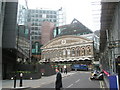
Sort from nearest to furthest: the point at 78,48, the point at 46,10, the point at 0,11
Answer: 1. the point at 0,11
2. the point at 78,48
3. the point at 46,10

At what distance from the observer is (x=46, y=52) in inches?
4269

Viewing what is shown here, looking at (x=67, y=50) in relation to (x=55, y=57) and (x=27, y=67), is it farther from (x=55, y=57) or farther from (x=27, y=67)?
(x=27, y=67)

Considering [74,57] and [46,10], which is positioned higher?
[46,10]

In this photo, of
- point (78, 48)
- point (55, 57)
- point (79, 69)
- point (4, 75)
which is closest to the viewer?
point (4, 75)

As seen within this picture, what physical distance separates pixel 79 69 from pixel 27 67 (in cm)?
3584

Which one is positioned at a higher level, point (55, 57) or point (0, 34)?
point (0, 34)

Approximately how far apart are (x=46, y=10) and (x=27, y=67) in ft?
278

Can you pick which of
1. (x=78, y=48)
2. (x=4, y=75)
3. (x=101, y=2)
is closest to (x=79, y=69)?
(x=78, y=48)

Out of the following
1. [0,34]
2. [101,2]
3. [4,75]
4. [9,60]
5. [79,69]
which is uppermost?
[101,2]

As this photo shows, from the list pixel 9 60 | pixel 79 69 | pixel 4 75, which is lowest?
pixel 79 69

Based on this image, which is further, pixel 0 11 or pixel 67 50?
pixel 67 50

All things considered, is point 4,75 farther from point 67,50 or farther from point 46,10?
point 46,10

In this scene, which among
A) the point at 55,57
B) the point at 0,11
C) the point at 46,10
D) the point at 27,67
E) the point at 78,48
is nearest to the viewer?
the point at 0,11

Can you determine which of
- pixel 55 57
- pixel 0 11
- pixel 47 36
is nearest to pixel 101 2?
pixel 0 11
